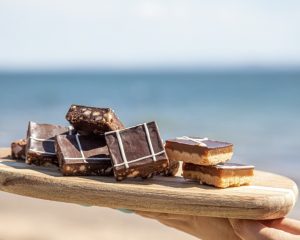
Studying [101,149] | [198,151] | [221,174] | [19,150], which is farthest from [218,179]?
[19,150]

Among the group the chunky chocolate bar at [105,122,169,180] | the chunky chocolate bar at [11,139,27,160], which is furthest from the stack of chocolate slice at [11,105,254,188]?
the chunky chocolate bar at [11,139,27,160]

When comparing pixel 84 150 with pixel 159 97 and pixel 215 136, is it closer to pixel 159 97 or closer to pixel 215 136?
pixel 215 136

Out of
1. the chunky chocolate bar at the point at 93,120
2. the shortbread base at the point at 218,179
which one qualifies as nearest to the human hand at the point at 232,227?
the shortbread base at the point at 218,179

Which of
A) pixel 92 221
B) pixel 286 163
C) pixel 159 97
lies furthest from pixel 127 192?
pixel 159 97

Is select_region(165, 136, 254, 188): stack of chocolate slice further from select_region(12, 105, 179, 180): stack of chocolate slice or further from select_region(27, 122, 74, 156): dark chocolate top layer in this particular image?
select_region(27, 122, 74, 156): dark chocolate top layer

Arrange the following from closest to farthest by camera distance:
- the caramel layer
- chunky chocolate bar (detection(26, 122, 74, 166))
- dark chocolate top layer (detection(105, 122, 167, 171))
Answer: the caramel layer → dark chocolate top layer (detection(105, 122, 167, 171)) → chunky chocolate bar (detection(26, 122, 74, 166))

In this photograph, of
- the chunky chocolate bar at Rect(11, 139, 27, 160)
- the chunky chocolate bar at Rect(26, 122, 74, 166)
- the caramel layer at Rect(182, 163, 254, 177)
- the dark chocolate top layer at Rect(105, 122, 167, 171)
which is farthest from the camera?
the chunky chocolate bar at Rect(11, 139, 27, 160)

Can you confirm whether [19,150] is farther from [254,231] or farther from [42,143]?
[254,231]
